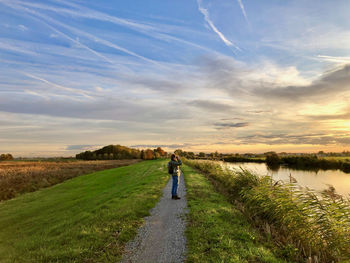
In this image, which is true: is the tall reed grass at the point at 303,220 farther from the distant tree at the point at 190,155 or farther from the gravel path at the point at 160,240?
the distant tree at the point at 190,155

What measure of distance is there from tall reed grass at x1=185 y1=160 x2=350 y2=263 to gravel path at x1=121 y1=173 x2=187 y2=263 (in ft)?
8.94

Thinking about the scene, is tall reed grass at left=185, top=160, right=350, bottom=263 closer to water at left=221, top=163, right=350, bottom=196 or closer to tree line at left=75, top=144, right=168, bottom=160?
water at left=221, top=163, right=350, bottom=196

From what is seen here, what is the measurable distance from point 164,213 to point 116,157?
105 metres

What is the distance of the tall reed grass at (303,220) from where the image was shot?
524 centimetres

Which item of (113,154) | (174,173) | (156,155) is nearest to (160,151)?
(156,155)

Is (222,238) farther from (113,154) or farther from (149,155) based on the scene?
(113,154)

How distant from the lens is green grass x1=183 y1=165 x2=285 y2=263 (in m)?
4.89

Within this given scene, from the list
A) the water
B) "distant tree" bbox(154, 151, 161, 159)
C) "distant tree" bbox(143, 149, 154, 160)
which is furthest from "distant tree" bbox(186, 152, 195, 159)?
"distant tree" bbox(143, 149, 154, 160)

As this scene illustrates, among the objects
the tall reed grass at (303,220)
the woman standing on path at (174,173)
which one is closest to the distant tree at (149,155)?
the woman standing on path at (174,173)

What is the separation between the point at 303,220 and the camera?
20.7 ft

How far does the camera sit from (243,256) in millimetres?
4887

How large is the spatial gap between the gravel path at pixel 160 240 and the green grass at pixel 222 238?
310mm

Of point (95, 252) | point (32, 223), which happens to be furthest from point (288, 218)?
point (32, 223)

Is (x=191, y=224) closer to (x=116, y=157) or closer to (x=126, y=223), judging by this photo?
(x=126, y=223)
